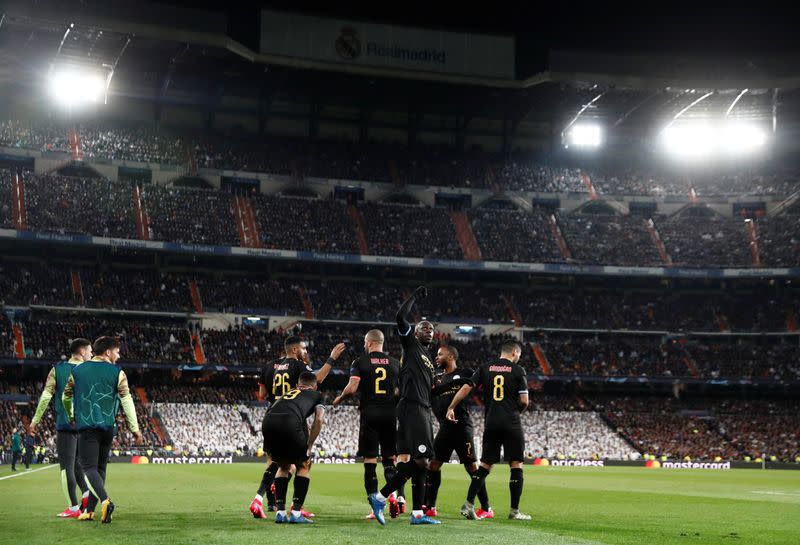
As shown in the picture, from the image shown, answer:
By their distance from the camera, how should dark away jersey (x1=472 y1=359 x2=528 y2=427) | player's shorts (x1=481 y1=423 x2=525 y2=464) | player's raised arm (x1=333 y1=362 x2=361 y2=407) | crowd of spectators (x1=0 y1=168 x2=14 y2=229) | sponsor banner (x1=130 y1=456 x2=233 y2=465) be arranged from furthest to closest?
crowd of spectators (x1=0 y1=168 x2=14 y2=229) → sponsor banner (x1=130 y1=456 x2=233 y2=465) → dark away jersey (x1=472 y1=359 x2=528 y2=427) → player's shorts (x1=481 y1=423 x2=525 y2=464) → player's raised arm (x1=333 y1=362 x2=361 y2=407)

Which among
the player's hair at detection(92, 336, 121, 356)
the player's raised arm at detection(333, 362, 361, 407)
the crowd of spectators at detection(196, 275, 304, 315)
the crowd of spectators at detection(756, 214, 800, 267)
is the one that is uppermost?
the crowd of spectators at detection(756, 214, 800, 267)

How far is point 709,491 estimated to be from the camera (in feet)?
89.7

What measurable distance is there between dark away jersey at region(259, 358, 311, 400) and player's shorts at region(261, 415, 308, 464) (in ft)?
5.91

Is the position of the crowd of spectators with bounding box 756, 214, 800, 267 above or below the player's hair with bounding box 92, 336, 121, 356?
above

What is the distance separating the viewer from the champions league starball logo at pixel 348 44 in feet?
221

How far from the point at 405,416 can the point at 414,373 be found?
25.9 inches

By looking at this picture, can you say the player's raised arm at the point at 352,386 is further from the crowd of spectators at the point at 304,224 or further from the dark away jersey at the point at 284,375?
the crowd of spectators at the point at 304,224

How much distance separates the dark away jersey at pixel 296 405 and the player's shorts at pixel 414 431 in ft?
4.30

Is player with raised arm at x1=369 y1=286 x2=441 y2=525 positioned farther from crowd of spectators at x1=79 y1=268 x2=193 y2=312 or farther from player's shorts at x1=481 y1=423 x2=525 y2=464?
crowd of spectators at x1=79 y1=268 x2=193 y2=312

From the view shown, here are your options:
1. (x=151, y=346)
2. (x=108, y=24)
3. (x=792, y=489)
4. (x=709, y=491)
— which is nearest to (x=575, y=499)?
(x=709, y=491)

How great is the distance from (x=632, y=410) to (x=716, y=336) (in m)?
11.3

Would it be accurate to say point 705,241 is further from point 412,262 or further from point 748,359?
point 412,262

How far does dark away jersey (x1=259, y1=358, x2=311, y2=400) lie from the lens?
14977 millimetres

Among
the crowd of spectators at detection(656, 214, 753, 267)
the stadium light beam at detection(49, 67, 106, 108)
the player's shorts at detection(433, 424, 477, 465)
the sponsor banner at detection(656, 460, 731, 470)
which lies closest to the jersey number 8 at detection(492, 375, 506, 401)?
the player's shorts at detection(433, 424, 477, 465)
